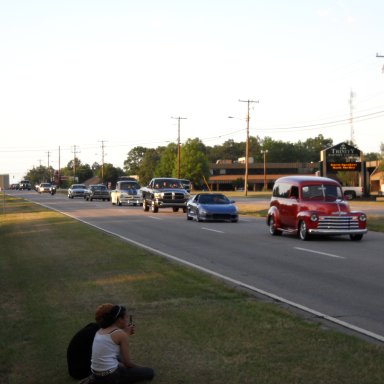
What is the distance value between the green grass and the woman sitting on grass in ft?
0.87

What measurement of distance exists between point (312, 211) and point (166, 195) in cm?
1952

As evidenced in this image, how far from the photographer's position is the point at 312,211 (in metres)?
22.0

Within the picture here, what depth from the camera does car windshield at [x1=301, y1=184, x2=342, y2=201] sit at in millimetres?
22922

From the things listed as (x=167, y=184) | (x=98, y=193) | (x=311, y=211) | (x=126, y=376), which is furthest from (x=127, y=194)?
(x=126, y=376)

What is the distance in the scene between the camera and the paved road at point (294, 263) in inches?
419

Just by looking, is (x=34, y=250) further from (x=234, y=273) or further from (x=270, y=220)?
(x=270, y=220)

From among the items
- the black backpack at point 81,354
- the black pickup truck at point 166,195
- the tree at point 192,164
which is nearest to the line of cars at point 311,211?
the black backpack at point 81,354

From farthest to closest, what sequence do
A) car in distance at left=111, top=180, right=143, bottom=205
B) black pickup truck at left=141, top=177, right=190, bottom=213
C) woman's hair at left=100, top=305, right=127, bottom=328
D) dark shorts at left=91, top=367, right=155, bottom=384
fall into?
car in distance at left=111, top=180, right=143, bottom=205, black pickup truck at left=141, top=177, right=190, bottom=213, woman's hair at left=100, top=305, right=127, bottom=328, dark shorts at left=91, top=367, right=155, bottom=384

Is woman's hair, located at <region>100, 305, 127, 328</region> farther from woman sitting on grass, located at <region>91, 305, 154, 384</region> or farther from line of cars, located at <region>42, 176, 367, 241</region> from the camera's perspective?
line of cars, located at <region>42, 176, 367, 241</region>

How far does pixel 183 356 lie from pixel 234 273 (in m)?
7.00

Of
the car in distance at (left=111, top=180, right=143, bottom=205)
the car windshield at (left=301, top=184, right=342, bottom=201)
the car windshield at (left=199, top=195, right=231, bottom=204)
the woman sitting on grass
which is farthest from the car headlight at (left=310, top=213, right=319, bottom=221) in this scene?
the car in distance at (left=111, top=180, right=143, bottom=205)

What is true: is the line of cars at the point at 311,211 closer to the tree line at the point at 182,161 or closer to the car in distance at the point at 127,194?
the car in distance at the point at 127,194

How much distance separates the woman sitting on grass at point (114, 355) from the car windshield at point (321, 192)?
55.1 ft

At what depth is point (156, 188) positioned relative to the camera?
137 feet
